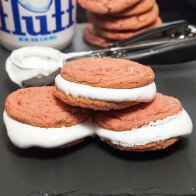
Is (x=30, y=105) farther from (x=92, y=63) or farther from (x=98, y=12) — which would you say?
(x=98, y=12)

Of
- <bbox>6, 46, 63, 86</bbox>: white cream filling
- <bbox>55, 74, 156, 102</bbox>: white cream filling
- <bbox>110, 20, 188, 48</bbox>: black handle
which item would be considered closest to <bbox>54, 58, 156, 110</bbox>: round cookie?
<bbox>55, 74, 156, 102</bbox>: white cream filling

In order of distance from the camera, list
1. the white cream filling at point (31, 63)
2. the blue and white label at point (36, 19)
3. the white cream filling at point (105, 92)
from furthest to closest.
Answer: the blue and white label at point (36, 19)
the white cream filling at point (31, 63)
the white cream filling at point (105, 92)

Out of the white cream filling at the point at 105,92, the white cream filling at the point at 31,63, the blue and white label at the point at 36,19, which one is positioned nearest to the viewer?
the white cream filling at the point at 105,92

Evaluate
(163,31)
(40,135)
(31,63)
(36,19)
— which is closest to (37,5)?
(36,19)

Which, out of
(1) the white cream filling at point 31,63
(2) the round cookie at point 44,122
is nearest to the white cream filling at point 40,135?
(2) the round cookie at point 44,122

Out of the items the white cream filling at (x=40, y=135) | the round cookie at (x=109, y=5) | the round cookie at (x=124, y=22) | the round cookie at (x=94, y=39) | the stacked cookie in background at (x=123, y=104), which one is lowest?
the round cookie at (x=94, y=39)

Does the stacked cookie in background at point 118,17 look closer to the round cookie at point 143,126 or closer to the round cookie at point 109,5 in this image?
the round cookie at point 109,5

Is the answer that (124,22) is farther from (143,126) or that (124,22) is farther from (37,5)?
(143,126)
